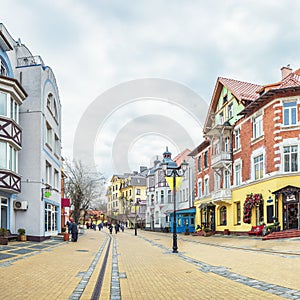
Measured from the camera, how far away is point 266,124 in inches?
1121

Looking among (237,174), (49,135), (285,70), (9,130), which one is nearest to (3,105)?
(9,130)

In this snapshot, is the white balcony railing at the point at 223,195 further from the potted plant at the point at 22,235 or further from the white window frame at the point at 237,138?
the potted plant at the point at 22,235

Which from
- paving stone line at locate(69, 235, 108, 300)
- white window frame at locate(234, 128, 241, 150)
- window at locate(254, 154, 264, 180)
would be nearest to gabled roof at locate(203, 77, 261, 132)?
white window frame at locate(234, 128, 241, 150)

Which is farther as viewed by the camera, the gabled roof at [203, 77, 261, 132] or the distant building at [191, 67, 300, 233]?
the gabled roof at [203, 77, 261, 132]

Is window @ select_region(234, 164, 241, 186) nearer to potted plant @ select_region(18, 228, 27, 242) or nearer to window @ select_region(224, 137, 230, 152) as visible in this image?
window @ select_region(224, 137, 230, 152)

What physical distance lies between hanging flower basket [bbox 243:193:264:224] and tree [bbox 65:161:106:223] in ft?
70.9

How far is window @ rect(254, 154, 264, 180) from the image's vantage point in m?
29.5

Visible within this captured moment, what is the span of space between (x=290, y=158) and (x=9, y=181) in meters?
17.7

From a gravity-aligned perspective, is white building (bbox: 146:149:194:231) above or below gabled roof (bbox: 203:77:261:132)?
below

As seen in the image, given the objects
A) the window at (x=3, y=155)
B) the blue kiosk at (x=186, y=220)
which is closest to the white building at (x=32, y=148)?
the window at (x=3, y=155)

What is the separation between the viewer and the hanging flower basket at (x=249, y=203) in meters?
29.1

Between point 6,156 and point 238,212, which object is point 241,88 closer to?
point 238,212

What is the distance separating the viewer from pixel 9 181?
22297 mm

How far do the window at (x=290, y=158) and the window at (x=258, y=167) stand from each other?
106 inches
